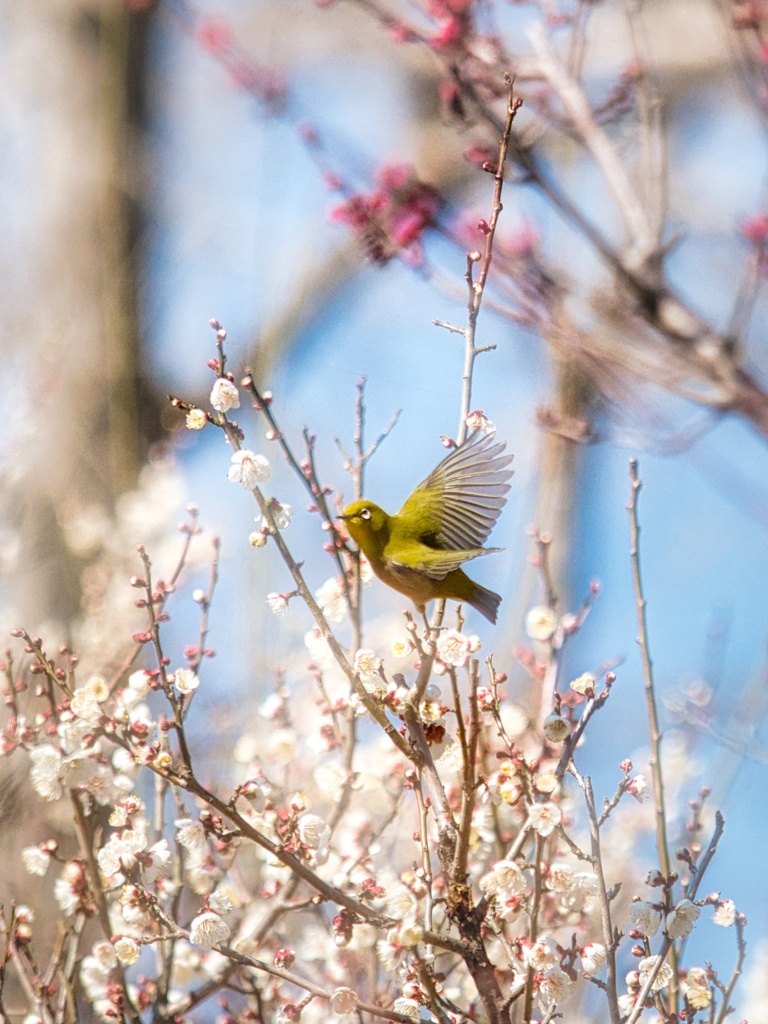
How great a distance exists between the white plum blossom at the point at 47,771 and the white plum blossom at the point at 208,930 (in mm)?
252

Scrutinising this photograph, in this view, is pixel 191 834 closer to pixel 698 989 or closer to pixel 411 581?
pixel 411 581

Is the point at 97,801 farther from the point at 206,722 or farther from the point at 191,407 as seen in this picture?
the point at 206,722

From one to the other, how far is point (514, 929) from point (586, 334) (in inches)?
40.8

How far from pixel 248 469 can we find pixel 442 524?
26cm

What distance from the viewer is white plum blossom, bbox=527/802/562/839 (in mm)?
1087

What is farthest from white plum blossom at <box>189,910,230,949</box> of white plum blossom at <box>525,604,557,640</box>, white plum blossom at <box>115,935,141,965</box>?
white plum blossom at <box>525,604,557,640</box>

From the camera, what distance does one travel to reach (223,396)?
1175 mm

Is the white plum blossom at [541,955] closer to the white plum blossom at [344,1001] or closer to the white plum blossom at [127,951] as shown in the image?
the white plum blossom at [344,1001]

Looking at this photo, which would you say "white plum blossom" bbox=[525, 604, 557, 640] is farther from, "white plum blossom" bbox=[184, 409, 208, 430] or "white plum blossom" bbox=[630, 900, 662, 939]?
"white plum blossom" bbox=[184, 409, 208, 430]

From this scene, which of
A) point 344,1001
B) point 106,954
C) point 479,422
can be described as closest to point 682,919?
point 344,1001

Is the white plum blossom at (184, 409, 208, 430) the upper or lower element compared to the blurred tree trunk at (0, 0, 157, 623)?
lower

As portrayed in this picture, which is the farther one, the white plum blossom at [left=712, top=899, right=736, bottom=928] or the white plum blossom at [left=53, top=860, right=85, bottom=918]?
the white plum blossom at [left=53, top=860, right=85, bottom=918]

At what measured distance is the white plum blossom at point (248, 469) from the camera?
3.77 ft

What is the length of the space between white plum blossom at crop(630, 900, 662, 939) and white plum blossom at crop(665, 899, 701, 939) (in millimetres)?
35
